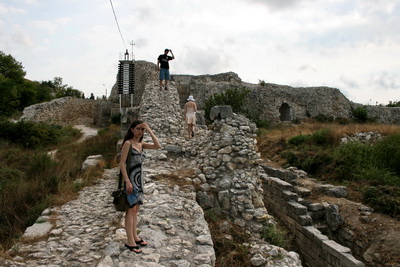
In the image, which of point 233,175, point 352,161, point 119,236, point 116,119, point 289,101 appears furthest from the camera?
point 289,101

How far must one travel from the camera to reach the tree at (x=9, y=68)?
107 ft

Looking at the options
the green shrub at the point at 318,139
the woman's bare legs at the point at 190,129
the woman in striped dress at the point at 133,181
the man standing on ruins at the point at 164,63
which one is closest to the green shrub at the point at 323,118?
the green shrub at the point at 318,139

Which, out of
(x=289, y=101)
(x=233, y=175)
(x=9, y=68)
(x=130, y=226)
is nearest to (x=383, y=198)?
(x=233, y=175)

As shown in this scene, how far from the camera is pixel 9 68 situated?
32688mm

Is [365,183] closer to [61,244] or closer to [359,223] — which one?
[359,223]

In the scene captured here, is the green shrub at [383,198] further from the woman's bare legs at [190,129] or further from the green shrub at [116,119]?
the green shrub at [116,119]

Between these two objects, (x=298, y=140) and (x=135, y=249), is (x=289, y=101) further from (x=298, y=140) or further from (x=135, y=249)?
(x=135, y=249)

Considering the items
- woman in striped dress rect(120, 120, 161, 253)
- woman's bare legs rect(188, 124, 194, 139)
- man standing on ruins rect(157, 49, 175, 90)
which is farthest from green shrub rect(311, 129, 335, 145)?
woman in striped dress rect(120, 120, 161, 253)

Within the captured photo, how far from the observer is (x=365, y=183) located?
31.3 feet

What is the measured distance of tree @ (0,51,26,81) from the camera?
3247 centimetres

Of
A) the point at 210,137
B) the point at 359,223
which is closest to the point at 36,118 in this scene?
the point at 210,137

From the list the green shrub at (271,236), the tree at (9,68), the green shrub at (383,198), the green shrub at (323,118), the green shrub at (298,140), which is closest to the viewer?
the green shrub at (271,236)

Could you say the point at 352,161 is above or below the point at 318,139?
below

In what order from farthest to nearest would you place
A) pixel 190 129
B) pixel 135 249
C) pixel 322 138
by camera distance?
1. pixel 322 138
2. pixel 190 129
3. pixel 135 249
